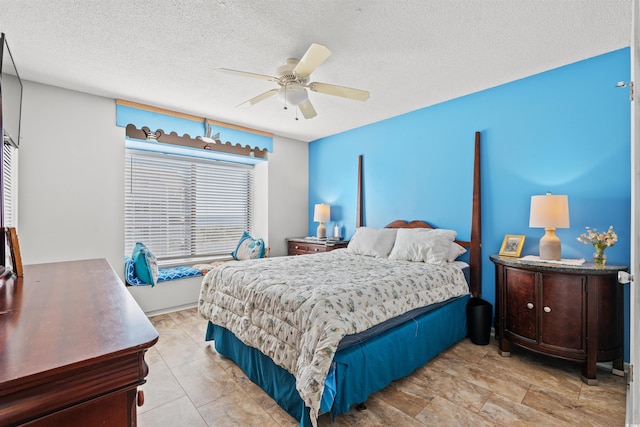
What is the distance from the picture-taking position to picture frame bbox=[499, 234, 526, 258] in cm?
282

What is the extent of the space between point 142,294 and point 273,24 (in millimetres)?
3300

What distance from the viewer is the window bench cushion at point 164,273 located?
3.55 meters

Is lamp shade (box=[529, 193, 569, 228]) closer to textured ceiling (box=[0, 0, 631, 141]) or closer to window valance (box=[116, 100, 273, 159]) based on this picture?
textured ceiling (box=[0, 0, 631, 141])

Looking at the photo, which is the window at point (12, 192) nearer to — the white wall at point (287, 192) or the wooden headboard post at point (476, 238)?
the white wall at point (287, 192)

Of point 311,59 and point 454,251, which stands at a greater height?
point 311,59

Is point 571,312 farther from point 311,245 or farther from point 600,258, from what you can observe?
point 311,245

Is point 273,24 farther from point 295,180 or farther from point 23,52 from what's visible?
point 295,180

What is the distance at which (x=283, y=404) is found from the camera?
1914 mm

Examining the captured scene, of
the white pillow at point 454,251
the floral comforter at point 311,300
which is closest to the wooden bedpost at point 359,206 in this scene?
the floral comforter at point 311,300

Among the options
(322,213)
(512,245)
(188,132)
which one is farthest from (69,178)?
(512,245)

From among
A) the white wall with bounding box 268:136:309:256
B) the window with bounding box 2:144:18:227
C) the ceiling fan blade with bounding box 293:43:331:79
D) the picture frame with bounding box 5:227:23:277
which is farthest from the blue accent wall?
the window with bounding box 2:144:18:227

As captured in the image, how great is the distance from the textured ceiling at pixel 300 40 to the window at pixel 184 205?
127 centimetres

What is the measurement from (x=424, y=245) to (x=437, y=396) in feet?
4.81

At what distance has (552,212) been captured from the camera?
7.85ft
